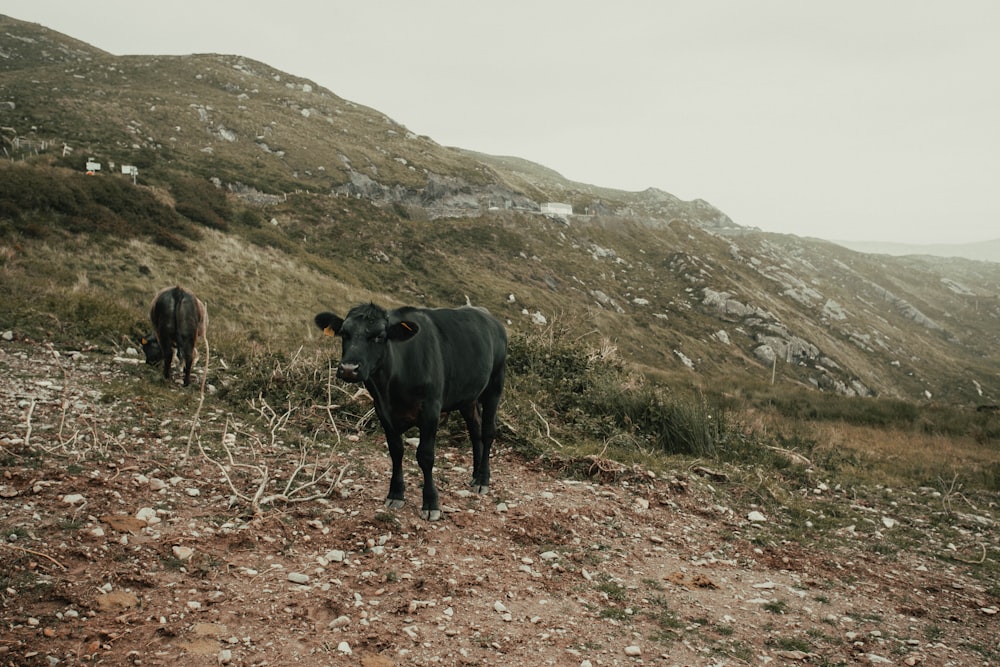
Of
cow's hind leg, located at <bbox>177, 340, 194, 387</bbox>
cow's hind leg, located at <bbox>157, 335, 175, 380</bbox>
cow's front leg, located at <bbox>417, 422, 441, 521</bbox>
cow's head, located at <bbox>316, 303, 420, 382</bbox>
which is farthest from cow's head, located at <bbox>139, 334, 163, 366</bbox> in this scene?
cow's front leg, located at <bbox>417, 422, 441, 521</bbox>

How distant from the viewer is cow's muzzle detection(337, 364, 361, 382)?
5547 mm

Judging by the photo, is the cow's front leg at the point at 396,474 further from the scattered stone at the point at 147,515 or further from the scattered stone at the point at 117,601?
the scattered stone at the point at 117,601

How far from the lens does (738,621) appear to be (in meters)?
5.26

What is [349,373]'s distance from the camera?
5.55m

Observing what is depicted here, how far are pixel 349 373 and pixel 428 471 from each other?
1.77m

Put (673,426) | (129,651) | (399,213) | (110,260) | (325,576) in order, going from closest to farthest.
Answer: (129,651) → (325,576) → (673,426) → (110,260) → (399,213)

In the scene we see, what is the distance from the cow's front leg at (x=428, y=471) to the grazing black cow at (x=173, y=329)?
22.4 feet

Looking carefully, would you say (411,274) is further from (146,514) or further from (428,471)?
(146,514)

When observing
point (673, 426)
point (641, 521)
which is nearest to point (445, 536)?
point (641, 521)

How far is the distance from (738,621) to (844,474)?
7.83m

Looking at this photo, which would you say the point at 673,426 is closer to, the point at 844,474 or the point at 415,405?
the point at 844,474

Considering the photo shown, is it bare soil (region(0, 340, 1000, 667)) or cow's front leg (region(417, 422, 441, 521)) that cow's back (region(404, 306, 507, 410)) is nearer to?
cow's front leg (region(417, 422, 441, 521))

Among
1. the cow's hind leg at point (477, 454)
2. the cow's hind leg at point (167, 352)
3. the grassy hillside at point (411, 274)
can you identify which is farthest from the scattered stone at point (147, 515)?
the cow's hind leg at point (167, 352)

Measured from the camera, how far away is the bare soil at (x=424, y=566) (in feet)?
14.3
